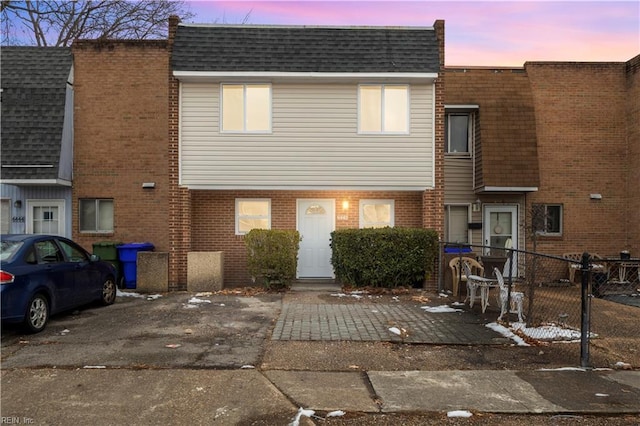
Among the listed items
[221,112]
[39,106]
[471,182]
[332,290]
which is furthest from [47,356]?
[471,182]

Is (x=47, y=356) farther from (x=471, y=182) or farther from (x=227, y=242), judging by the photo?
(x=471, y=182)

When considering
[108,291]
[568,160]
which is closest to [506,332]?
[108,291]

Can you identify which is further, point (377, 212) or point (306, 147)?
point (377, 212)

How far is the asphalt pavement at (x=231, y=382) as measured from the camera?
4363 mm

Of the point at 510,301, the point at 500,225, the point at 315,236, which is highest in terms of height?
the point at 500,225

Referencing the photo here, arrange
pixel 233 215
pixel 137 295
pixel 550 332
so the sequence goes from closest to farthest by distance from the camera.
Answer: pixel 550 332
pixel 137 295
pixel 233 215

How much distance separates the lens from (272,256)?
11.1 metres

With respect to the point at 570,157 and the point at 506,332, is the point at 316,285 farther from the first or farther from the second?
the point at 570,157

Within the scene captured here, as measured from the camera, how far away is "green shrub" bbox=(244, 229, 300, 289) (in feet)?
36.5

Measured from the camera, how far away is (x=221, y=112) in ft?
39.6

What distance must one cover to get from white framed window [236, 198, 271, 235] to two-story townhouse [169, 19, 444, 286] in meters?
0.93

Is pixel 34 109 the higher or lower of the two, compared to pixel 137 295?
higher

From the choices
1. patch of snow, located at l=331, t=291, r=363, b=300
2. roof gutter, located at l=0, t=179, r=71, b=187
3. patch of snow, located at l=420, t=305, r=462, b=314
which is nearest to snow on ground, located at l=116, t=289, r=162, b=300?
roof gutter, located at l=0, t=179, r=71, b=187

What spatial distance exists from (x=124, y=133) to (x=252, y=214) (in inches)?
158
